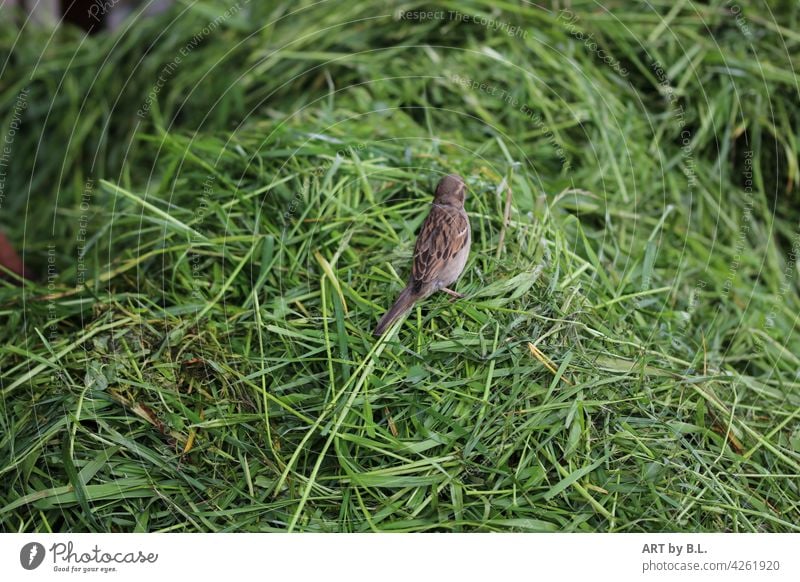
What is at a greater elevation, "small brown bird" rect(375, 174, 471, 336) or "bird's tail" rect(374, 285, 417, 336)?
"small brown bird" rect(375, 174, 471, 336)

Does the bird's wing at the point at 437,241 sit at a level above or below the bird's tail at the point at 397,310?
above

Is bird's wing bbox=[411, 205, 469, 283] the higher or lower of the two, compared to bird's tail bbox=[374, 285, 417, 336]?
higher

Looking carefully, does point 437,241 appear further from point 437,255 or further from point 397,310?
point 397,310
